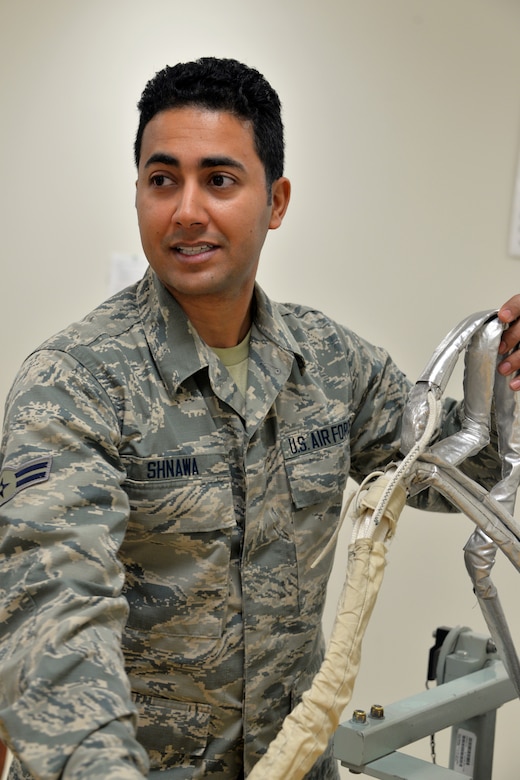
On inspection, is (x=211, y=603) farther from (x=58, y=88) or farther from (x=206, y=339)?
(x=58, y=88)

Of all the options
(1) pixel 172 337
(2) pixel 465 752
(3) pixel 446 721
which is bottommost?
(2) pixel 465 752

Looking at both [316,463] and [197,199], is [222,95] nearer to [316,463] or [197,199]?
[197,199]

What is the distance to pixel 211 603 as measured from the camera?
1.29 meters

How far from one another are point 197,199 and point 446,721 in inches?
34.2

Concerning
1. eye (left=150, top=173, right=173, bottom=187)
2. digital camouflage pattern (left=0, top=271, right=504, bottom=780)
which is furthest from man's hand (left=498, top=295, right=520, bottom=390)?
eye (left=150, top=173, right=173, bottom=187)

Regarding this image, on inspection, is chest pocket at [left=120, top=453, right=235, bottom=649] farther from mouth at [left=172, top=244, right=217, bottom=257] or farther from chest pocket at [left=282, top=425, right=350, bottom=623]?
mouth at [left=172, top=244, right=217, bottom=257]

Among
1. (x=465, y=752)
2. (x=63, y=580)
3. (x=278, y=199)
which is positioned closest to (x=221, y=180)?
(x=278, y=199)

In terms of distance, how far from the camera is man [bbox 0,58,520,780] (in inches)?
45.9

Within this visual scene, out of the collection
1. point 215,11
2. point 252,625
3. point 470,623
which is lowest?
point 470,623

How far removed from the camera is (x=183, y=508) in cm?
126

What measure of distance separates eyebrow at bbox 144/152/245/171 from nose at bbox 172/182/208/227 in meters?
0.03

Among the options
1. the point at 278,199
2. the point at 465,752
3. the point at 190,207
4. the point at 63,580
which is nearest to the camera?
the point at 63,580

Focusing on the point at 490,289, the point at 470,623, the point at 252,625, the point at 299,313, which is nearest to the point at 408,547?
the point at 470,623

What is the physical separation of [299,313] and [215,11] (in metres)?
1.04
